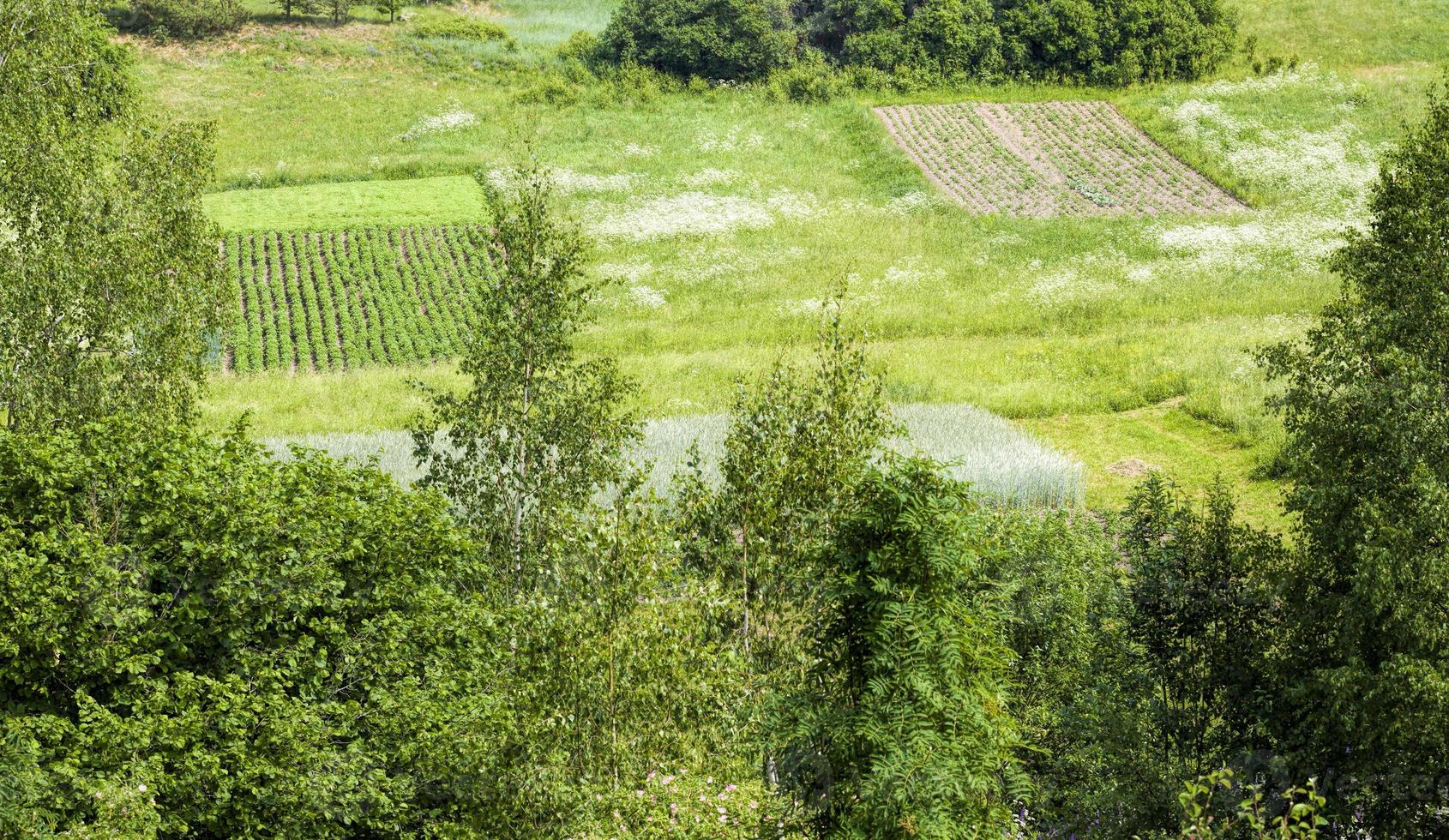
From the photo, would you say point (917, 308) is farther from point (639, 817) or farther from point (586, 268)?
point (639, 817)

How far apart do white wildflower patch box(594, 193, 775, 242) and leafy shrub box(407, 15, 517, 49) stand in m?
26.9

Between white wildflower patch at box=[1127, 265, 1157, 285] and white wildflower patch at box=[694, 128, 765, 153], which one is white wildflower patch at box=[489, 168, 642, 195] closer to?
white wildflower patch at box=[694, 128, 765, 153]

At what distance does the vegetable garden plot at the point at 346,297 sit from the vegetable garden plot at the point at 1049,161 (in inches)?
1012

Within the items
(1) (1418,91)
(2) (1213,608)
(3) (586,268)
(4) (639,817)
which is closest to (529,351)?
(4) (639,817)

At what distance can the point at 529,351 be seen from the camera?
83.5ft

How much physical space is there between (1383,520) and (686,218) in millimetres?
50764

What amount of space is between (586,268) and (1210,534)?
45.0m

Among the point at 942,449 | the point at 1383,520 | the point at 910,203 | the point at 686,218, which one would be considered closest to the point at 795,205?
the point at 686,218

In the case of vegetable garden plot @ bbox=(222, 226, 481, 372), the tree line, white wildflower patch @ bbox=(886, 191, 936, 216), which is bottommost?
vegetable garden plot @ bbox=(222, 226, 481, 372)

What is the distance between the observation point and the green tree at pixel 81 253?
1048 inches

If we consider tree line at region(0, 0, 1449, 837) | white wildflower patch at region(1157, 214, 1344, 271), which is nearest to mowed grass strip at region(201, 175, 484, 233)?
white wildflower patch at region(1157, 214, 1344, 271)

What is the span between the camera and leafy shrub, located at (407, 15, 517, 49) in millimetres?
90750

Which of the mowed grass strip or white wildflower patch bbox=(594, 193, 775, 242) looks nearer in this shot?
the mowed grass strip

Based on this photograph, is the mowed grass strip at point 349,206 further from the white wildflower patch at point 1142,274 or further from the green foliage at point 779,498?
the green foliage at point 779,498
